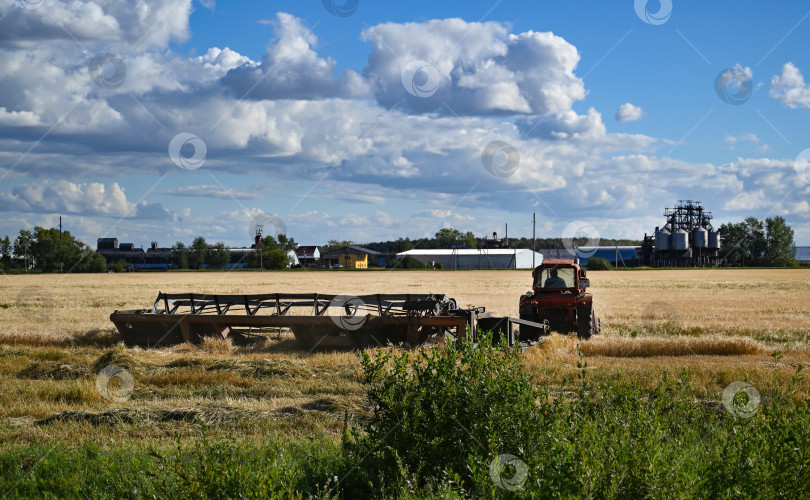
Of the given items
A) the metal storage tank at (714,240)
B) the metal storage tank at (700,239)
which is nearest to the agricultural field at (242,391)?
the metal storage tank at (700,239)

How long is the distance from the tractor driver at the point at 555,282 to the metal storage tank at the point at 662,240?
93.1 meters

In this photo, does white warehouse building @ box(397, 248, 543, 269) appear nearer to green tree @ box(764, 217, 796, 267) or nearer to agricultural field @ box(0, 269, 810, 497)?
green tree @ box(764, 217, 796, 267)

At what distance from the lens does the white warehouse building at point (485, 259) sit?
4469 inches

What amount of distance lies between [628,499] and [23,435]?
23.5 ft

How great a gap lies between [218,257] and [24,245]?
3021cm

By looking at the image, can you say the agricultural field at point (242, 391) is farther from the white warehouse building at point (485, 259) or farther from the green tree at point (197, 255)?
the green tree at point (197, 255)

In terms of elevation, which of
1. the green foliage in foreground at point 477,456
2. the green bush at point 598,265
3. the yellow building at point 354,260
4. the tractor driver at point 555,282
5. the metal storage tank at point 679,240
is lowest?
the green foliage in foreground at point 477,456

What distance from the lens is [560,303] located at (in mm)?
18359

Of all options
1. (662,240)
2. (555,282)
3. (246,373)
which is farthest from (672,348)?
(662,240)

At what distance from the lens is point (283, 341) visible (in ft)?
58.0

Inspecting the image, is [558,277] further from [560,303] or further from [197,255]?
[197,255]

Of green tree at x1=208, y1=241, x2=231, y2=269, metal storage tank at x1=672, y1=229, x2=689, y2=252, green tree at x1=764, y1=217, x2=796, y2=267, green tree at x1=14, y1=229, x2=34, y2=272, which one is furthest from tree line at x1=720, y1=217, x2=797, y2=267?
green tree at x1=14, y1=229, x2=34, y2=272

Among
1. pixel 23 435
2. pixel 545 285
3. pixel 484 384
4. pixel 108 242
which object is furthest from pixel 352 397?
pixel 108 242

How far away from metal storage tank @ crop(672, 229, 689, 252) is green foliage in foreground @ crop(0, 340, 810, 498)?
104322 millimetres
